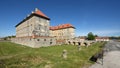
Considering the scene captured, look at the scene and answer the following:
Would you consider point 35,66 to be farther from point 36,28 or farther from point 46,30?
point 46,30

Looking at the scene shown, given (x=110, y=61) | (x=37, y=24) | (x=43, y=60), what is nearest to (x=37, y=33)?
(x=37, y=24)

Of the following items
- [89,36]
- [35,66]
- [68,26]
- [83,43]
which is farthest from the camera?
[89,36]

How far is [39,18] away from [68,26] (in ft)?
104

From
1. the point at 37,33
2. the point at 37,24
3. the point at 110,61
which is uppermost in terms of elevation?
the point at 37,24

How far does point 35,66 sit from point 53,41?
30.6m

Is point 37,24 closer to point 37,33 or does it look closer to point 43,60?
point 37,33

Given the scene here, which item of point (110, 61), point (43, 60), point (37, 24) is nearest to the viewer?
point (110, 61)

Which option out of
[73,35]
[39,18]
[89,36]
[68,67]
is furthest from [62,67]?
[89,36]

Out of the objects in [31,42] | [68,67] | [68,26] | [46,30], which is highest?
[68,26]

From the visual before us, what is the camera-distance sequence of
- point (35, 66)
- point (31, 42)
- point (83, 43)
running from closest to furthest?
point (35, 66)
point (31, 42)
point (83, 43)

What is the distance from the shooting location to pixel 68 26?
71.2m

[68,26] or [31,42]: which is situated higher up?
[68,26]

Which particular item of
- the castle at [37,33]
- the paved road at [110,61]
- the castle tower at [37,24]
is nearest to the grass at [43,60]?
the paved road at [110,61]

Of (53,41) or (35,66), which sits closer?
(35,66)
